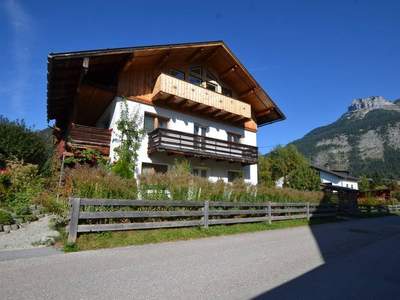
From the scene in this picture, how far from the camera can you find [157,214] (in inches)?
369

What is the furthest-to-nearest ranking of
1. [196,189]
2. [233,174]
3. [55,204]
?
1. [233,174]
2. [196,189]
3. [55,204]

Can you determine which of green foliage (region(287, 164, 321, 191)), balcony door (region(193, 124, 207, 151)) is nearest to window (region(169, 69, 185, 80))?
balcony door (region(193, 124, 207, 151))

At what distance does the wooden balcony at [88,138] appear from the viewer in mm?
15234

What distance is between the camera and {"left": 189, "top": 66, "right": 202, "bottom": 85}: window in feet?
68.2

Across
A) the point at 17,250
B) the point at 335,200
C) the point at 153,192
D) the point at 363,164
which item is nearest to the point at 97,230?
the point at 17,250

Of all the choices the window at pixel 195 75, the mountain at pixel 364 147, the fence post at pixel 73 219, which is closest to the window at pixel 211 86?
the window at pixel 195 75

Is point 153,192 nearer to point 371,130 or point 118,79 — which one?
point 118,79

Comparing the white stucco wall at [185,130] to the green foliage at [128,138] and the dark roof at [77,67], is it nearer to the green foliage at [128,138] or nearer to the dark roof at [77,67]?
the green foliage at [128,138]

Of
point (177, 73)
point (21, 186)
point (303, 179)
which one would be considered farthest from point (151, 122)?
point (303, 179)

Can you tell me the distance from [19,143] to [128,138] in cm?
740

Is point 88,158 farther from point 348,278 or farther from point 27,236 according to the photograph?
point 348,278

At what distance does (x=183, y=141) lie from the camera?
17.5 meters

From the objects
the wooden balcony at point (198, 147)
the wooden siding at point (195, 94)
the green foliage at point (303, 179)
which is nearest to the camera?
the wooden balcony at point (198, 147)

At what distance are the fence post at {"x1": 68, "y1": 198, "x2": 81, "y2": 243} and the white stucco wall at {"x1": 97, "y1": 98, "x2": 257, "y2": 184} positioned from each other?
820 centimetres
